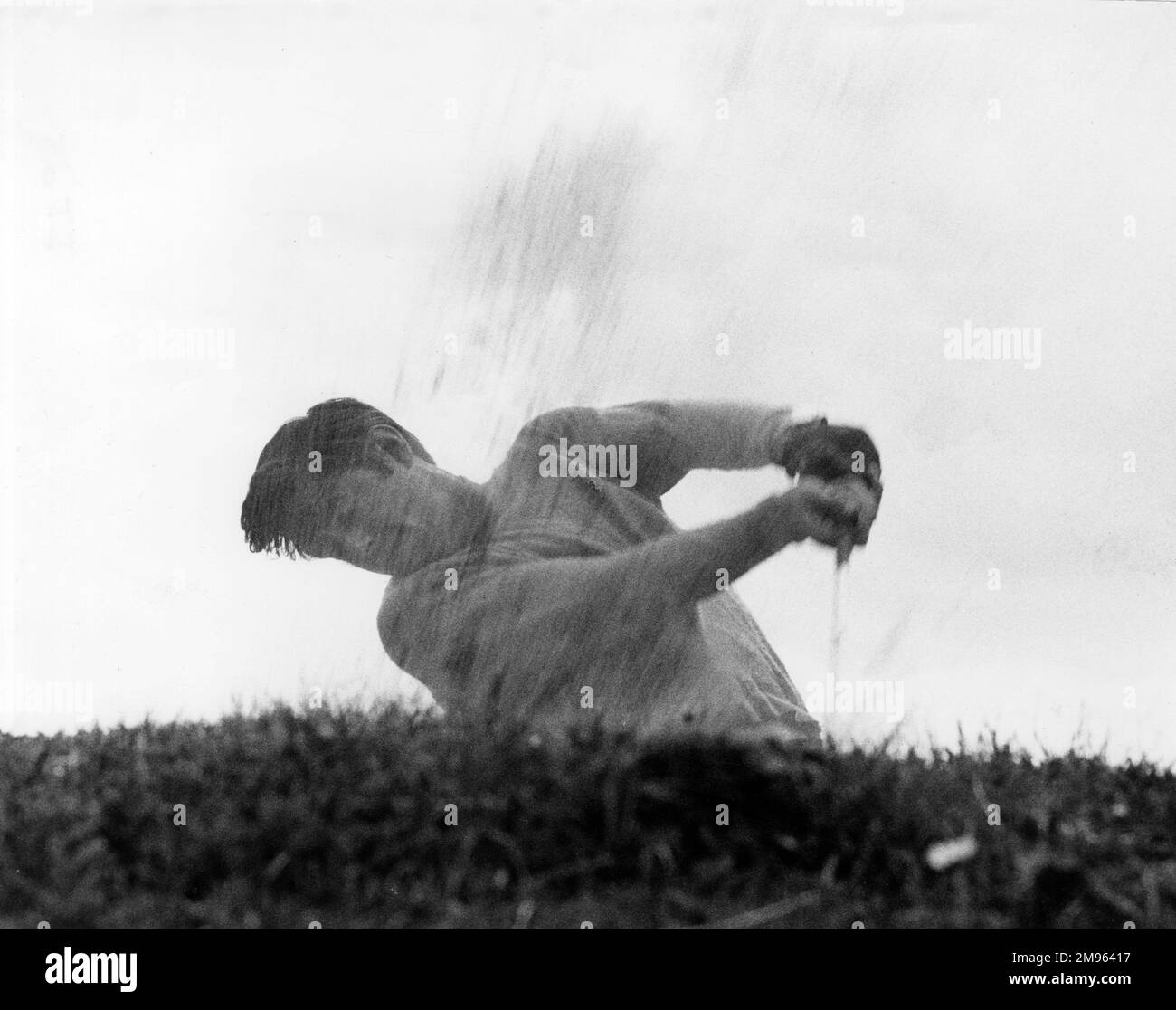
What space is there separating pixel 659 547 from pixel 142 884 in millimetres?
2189

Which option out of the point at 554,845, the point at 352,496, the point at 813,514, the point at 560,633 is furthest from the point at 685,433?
the point at 554,845

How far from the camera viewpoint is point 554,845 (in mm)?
4012

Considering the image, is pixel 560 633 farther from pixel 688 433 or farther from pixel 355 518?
pixel 688 433

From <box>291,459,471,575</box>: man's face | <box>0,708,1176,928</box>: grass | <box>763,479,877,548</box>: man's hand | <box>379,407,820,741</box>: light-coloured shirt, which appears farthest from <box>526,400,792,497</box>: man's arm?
<box>0,708,1176,928</box>: grass

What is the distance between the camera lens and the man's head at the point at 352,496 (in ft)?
19.3

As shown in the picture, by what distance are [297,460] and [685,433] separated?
1.59m

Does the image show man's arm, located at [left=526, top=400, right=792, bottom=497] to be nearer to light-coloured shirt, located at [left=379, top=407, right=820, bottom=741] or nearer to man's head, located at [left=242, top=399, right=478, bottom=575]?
light-coloured shirt, located at [left=379, top=407, right=820, bottom=741]

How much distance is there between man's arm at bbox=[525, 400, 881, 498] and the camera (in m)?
5.97

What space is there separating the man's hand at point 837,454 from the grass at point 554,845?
130 cm

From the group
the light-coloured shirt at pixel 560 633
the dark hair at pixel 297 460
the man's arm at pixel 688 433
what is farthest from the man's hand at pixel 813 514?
the dark hair at pixel 297 460

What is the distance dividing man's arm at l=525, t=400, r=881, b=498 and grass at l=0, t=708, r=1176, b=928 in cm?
159

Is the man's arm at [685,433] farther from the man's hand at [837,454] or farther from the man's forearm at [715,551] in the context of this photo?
the man's forearm at [715,551]

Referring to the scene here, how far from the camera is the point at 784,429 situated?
602 cm
